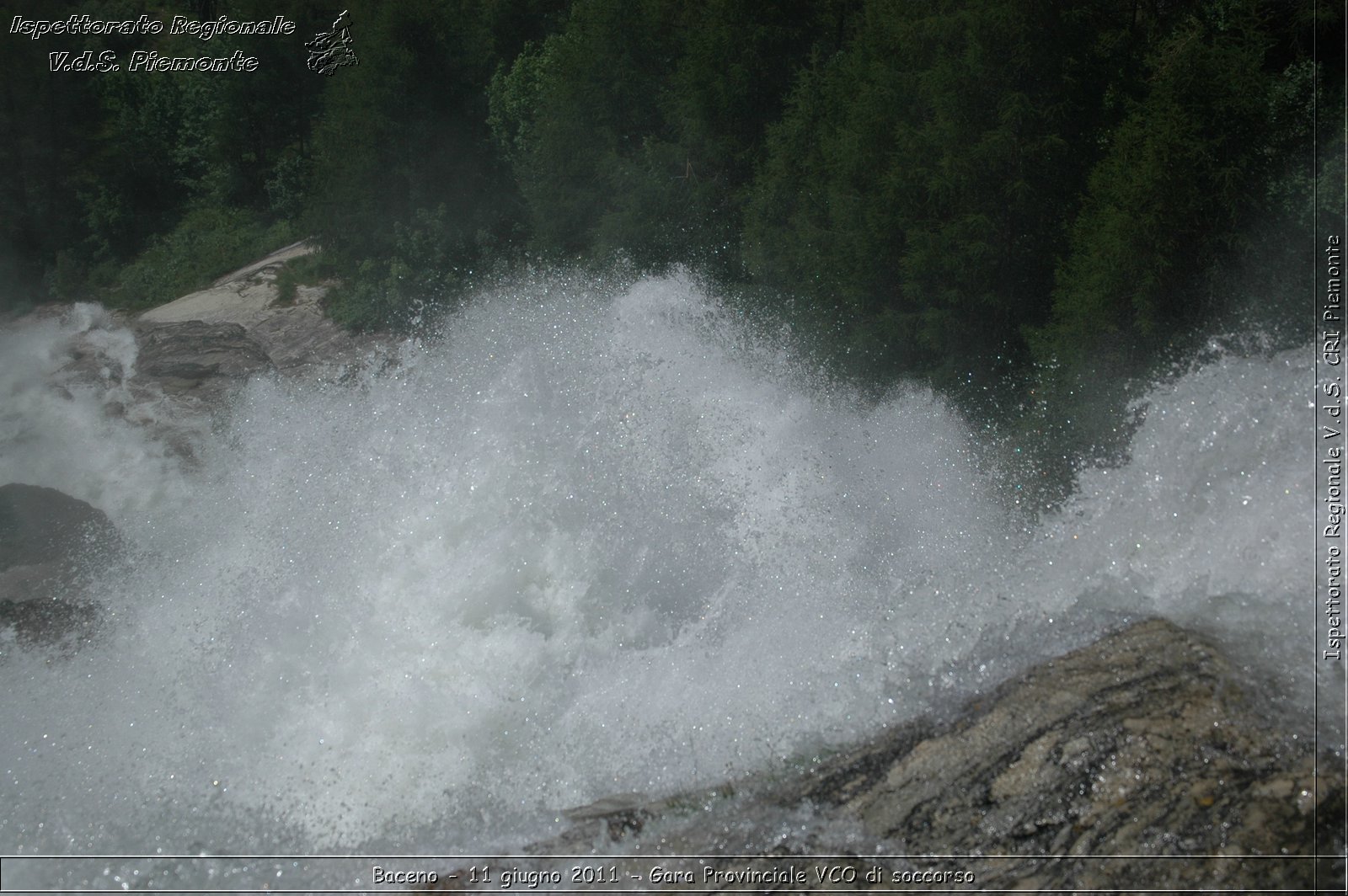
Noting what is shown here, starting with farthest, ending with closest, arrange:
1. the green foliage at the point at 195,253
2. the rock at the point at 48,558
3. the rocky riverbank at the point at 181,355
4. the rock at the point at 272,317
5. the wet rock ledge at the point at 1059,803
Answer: the green foliage at the point at 195,253 → the rock at the point at 272,317 → the rocky riverbank at the point at 181,355 → the rock at the point at 48,558 → the wet rock ledge at the point at 1059,803

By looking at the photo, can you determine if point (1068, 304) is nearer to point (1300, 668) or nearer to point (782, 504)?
point (782, 504)

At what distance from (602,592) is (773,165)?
6858 mm

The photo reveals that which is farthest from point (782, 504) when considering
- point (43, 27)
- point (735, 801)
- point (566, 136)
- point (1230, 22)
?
point (43, 27)

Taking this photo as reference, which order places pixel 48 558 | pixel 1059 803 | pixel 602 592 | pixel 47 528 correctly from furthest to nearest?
pixel 47 528 → pixel 48 558 → pixel 602 592 → pixel 1059 803

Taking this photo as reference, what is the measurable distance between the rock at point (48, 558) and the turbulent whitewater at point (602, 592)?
0.38m

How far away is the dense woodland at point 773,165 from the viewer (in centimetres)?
809

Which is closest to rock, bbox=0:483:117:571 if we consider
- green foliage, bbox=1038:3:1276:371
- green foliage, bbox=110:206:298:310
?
green foliage, bbox=110:206:298:310

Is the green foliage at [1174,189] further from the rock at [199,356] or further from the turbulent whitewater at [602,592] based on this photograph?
the rock at [199,356]

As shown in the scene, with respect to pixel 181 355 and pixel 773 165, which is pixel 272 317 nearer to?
pixel 181 355

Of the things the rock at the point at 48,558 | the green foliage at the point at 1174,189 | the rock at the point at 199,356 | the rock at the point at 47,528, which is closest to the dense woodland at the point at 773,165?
the green foliage at the point at 1174,189

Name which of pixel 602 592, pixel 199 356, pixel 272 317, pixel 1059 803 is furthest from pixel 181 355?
pixel 1059 803

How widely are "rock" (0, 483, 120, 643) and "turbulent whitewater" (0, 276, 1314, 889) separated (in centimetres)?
38

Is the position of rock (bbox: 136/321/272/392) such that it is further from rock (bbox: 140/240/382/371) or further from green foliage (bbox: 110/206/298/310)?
green foliage (bbox: 110/206/298/310)

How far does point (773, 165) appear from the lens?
1202 cm
